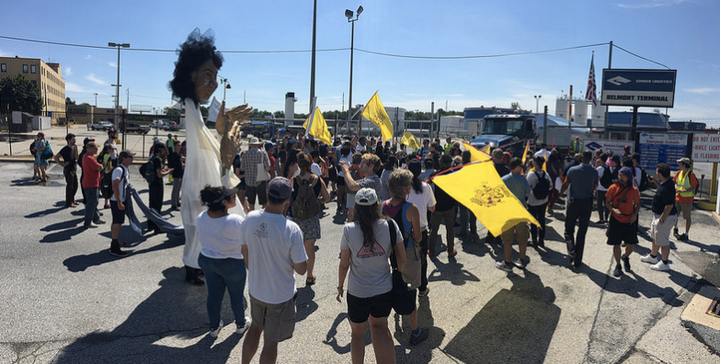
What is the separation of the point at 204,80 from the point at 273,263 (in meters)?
3.53

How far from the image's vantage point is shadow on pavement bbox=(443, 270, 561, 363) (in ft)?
13.8

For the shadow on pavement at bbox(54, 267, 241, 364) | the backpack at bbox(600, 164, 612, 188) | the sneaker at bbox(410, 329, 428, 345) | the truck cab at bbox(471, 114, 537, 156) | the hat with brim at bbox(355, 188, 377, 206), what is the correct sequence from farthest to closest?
the truck cab at bbox(471, 114, 537, 156) → the backpack at bbox(600, 164, 612, 188) → the sneaker at bbox(410, 329, 428, 345) → the shadow on pavement at bbox(54, 267, 241, 364) → the hat with brim at bbox(355, 188, 377, 206)

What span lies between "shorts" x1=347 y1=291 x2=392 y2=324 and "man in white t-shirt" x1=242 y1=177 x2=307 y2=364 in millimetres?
491

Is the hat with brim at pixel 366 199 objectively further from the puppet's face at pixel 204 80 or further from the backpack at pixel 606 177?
the backpack at pixel 606 177

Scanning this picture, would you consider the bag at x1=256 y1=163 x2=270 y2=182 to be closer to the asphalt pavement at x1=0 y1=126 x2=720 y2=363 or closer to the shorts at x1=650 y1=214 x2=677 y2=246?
the asphalt pavement at x1=0 y1=126 x2=720 y2=363

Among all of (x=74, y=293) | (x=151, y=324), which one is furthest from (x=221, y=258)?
(x=74, y=293)

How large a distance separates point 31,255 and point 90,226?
183cm

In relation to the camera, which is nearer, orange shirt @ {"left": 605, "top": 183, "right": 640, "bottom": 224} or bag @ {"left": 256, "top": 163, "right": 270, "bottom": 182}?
orange shirt @ {"left": 605, "top": 183, "right": 640, "bottom": 224}

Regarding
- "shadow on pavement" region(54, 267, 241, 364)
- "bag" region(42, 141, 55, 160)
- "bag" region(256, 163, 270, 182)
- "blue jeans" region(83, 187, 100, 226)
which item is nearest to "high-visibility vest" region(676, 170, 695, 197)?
"bag" region(256, 163, 270, 182)

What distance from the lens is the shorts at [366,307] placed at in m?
3.47

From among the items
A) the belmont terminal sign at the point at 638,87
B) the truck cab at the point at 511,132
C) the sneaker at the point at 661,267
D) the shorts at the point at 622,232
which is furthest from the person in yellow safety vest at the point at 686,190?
the truck cab at the point at 511,132

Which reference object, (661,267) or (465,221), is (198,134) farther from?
(661,267)

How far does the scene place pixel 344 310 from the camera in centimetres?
509

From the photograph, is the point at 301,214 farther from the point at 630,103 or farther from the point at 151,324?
the point at 630,103
